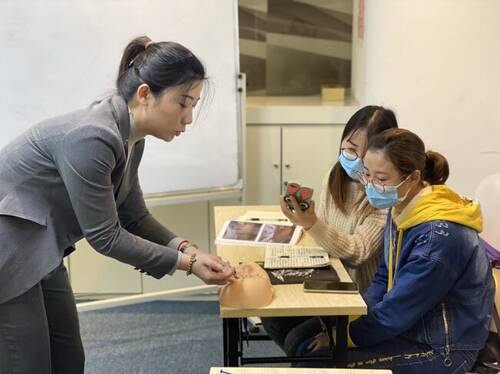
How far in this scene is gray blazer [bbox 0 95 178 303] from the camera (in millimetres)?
1260

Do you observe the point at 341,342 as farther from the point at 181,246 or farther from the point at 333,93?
the point at 333,93

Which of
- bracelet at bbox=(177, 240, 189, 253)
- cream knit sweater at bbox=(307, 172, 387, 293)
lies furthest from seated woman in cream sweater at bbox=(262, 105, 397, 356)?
bracelet at bbox=(177, 240, 189, 253)

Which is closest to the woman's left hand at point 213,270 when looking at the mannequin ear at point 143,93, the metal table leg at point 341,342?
the metal table leg at point 341,342

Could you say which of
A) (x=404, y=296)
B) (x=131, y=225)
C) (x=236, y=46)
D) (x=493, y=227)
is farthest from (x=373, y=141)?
(x=236, y=46)

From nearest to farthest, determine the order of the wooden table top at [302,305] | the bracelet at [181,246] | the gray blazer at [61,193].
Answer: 1. the gray blazer at [61,193]
2. the wooden table top at [302,305]
3. the bracelet at [181,246]

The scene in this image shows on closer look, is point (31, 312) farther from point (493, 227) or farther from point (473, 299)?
point (493, 227)

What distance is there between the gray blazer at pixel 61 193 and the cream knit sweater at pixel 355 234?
57cm

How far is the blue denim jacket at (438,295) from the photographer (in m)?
1.40

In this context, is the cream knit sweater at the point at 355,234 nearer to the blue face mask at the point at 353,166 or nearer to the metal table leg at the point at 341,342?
the blue face mask at the point at 353,166

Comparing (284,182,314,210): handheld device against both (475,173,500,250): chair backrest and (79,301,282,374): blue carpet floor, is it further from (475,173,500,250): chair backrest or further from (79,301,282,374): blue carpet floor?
(79,301,282,374): blue carpet floor

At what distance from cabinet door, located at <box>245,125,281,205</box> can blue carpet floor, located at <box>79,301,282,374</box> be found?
0.65 metres

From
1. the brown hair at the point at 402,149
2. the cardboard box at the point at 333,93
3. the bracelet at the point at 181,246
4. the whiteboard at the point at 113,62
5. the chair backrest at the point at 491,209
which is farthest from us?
the cardboard box at the point at 333,93

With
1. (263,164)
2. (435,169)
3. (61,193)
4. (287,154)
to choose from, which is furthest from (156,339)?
(435,169)

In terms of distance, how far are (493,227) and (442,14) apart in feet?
3.29
